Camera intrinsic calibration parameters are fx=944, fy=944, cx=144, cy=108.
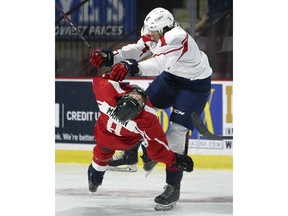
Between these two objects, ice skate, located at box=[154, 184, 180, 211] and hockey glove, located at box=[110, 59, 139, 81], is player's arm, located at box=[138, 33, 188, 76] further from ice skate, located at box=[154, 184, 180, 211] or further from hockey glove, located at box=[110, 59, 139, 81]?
ice skate, located at box=[154, 184, 180, 211]

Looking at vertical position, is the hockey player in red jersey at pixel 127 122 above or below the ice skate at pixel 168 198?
above

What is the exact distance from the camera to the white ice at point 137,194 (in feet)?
13.5

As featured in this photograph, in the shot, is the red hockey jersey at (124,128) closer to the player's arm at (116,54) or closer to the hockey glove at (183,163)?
the hockey glove at (183,163)

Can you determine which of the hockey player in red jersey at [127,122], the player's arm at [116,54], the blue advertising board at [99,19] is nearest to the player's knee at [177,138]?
the hockey player in red jersey at [127,122]

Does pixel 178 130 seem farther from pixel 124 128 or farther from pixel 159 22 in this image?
pixel 159 22

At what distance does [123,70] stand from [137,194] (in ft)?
2.95

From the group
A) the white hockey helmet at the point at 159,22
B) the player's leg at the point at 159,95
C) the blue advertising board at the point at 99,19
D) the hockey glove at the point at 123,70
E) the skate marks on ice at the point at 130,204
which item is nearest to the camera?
the hockey glove at the point at 123,70

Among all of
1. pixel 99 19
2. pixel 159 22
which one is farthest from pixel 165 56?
pixel 99 19

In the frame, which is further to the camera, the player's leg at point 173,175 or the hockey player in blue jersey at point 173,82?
the player's leg at point 173,175

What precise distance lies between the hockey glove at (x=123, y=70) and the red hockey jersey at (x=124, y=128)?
0.28 feet

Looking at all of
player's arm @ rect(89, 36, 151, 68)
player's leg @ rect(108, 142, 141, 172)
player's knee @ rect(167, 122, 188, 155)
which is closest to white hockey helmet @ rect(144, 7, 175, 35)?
player's arm @ rect(89, 36, 151, 68)
